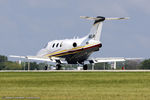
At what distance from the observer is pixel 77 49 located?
7525 centimetres

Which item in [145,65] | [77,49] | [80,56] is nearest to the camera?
[77,49]

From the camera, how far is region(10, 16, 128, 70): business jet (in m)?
73.9

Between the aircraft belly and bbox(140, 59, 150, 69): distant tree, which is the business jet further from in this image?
bbox(140, 59, 150, 69): distant tree

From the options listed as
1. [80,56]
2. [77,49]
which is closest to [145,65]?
[80,56]

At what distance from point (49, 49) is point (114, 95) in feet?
180

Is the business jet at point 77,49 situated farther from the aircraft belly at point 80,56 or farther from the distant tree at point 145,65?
the distant tree at point 145,65

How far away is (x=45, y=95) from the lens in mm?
29641

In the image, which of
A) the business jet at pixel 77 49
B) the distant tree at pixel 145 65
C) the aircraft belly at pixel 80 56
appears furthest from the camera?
the distant tree at pixel 145 65

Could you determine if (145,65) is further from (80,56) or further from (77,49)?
(77,49)

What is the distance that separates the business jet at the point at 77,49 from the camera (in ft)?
242

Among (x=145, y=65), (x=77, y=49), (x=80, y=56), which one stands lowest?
(x=145, y=65)

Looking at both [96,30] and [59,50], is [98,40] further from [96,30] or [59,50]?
[59,50]

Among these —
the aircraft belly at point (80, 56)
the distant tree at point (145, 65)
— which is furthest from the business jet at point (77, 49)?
the distant tree at point (145, 65)

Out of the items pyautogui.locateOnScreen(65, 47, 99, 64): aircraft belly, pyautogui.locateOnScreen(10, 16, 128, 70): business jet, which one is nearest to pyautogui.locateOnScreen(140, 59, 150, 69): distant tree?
pyautogui.locateOnScreen(10, 16, 128, 70): business jet
